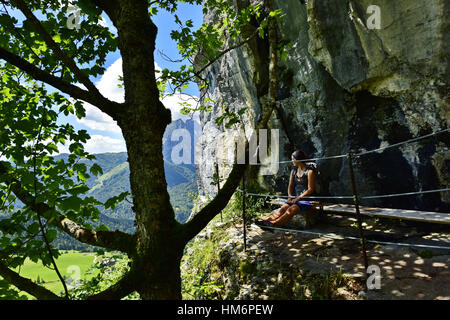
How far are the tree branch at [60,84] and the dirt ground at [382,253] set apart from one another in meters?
4.13

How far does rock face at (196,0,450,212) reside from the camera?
17.8 feet

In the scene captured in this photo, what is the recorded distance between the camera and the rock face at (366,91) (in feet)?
17.8

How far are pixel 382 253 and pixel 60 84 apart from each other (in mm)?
5617

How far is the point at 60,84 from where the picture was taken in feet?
7.81

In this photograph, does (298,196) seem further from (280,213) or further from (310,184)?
(280,213)

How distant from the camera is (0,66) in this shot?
379 cm

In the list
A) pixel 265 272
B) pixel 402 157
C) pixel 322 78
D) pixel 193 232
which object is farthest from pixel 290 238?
pixel 322 78

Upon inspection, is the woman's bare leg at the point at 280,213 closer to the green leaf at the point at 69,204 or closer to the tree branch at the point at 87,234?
the tree branch at the point at 87,234

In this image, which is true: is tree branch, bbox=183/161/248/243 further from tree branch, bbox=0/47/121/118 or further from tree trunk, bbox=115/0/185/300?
tree branch, bbox=0/47/121/118

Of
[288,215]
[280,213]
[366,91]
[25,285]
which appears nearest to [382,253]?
[288,215]

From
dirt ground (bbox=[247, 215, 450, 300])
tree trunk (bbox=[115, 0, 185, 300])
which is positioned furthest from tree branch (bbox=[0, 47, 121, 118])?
dirt ground (bbox=[247, 215, 450, 300])

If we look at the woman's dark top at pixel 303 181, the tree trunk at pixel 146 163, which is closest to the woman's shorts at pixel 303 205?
the woman's dark top at pixel 303 181

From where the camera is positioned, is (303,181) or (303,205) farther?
(303,181)

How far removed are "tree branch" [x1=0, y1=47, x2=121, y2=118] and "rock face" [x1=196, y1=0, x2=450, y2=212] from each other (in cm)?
650
